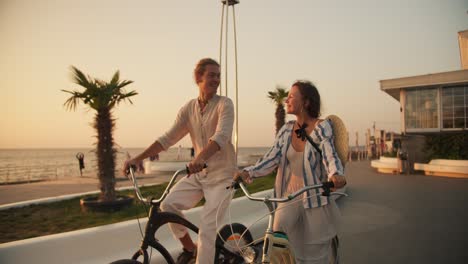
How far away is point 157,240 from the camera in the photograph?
2.68m

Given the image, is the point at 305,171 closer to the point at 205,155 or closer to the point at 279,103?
the point at 205,155

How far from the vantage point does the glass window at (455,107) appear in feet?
60.4

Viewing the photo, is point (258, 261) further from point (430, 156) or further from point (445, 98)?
point (445, 98)

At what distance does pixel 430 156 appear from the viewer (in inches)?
667

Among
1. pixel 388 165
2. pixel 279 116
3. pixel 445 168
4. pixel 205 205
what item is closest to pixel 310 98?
pixel 205 205

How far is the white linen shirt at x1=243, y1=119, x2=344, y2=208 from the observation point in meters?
2.45

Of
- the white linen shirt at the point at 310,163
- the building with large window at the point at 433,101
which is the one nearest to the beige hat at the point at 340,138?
the white linen shirt at the point at 310,163

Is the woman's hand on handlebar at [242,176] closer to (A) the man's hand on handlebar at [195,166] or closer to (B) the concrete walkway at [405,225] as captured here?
(A) the man's hand on handlebar at [195,166]

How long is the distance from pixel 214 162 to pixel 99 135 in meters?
5.67

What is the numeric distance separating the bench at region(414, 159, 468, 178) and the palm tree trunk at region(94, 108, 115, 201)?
1370 cm

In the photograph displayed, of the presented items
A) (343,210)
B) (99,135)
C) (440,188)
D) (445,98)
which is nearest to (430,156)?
(445,98)

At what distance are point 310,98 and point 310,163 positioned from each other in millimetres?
502

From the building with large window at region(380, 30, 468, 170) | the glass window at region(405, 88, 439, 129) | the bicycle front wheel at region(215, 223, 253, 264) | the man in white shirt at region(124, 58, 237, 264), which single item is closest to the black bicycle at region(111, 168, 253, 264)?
the bicycle front wheel at region(215, 223, 253, 264)

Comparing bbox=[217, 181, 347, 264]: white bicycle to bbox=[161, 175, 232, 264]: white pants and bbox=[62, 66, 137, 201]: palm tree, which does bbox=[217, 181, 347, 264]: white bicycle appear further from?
bbox=[62, 66, 137, 201]: palm tree
